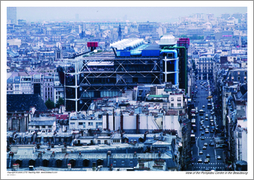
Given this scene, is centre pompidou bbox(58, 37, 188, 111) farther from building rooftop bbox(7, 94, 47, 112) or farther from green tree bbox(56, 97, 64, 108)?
green tree bbox(56, 97, 64, 108)

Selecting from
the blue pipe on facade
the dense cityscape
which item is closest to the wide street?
the dense cityscape

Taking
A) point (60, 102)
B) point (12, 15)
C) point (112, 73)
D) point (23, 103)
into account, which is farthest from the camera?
point (12, 15)

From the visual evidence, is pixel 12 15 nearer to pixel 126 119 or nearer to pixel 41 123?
pixel 41 123

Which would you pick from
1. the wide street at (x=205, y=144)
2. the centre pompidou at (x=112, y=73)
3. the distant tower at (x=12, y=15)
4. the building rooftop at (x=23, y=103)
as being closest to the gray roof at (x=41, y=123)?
the building rooftop at (x=23, y=103)

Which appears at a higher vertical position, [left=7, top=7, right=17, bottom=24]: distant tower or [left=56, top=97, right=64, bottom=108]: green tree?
[left=7, top=7, right=17, bottom=24]: distant tower

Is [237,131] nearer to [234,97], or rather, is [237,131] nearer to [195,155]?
[195,155]

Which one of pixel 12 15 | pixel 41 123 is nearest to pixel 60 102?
pixel 41 123

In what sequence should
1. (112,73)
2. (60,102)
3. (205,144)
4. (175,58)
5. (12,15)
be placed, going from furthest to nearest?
(12,15) < (60,102) < (175,58) < (112,73) < (205,144)

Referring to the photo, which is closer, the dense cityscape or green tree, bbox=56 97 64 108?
the dense cityscape
